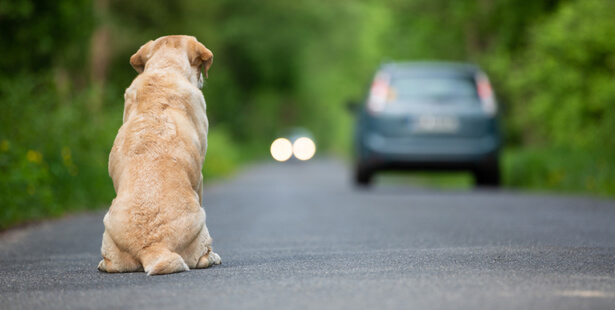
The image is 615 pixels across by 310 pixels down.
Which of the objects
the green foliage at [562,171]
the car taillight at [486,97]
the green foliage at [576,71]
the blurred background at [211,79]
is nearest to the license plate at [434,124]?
the car taillight at [486,97]

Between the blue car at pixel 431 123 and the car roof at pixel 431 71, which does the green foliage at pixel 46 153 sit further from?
the car roof at pixel 431 71

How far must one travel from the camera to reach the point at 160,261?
17.7 feet

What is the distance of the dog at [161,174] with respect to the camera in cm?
549

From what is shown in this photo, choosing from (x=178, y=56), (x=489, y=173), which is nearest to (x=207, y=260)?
(x=178, y=56)

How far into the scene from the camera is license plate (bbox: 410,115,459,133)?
14.8 meters

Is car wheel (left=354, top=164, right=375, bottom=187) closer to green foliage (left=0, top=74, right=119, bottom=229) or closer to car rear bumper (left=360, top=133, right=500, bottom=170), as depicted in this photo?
car rear bumper (left=360, top=133, right=500, bottom=170)

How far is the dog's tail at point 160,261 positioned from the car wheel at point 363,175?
10153 mm

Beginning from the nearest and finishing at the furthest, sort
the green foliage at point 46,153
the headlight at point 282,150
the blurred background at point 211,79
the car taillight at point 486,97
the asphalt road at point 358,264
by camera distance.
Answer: the asphalt road at point 358,264
the green foliage at point 46,153
the blurred background at point 211,79
the car taillight at point 486,97
the headlight at point 282,150

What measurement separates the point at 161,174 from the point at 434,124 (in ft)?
31.4

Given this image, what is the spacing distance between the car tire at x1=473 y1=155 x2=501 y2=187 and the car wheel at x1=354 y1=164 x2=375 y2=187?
5.83 ft

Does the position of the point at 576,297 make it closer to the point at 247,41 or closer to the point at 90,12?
the point at 90,12

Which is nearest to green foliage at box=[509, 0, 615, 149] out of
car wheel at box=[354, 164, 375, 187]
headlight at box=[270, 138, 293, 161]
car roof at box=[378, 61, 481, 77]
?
car roof at box=[378, 61, 481, 77]

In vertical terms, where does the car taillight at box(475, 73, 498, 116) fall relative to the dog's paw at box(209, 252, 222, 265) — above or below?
above

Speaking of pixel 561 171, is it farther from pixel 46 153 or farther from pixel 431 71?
pixel 46 153
